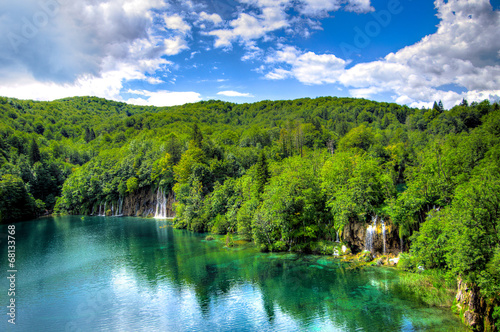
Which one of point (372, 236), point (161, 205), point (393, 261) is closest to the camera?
point (393, 261)

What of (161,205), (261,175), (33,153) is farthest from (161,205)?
(33,153)

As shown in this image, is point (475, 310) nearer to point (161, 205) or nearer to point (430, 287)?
point (430, 287)

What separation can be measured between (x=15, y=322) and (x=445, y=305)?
1408 inches

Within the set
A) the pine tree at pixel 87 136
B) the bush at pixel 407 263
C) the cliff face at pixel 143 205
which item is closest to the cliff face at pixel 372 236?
the bush at pixel 407 263

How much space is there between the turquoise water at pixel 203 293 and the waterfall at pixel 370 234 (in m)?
4.53

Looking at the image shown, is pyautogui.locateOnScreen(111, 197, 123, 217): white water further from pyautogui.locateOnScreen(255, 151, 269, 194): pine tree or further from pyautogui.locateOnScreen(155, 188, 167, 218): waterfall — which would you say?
pyautogui.locateOnScreen(255, 151, 269, 194): pine tree

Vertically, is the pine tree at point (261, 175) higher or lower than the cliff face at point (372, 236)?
higher

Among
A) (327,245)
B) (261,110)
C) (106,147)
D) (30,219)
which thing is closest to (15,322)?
(327,245)

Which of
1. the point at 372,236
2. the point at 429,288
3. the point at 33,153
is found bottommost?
the point at 429,288

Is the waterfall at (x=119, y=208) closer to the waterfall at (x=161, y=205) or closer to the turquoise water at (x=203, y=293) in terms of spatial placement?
the waterfall at (x=161, y=205)

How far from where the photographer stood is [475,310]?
20.3 meters

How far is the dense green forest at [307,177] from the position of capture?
2669cm

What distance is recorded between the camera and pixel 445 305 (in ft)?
78.2

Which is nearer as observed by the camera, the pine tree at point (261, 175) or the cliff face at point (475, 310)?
the cliff face at point (475, 310)
